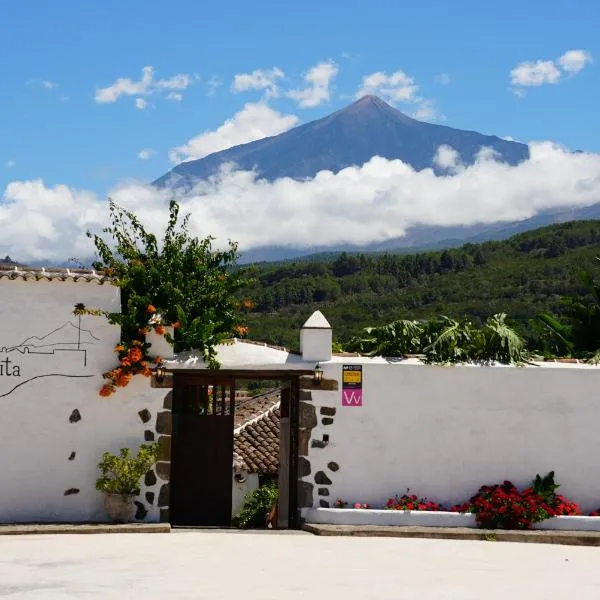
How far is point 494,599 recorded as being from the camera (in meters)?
10.0

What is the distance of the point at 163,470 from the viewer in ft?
54.1

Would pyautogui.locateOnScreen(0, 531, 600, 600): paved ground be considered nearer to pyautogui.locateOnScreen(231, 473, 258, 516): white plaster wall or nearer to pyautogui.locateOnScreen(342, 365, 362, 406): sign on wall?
pyautogui.locateOnScreen(342, 365, 362, 406): sign on wall

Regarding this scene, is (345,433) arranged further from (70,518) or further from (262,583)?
(262,583)

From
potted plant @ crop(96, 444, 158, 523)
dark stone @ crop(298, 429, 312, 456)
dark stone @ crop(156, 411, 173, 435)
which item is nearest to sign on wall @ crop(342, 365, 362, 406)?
dark stone @ crop(298, 429, 312, 456)

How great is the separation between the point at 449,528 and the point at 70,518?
5.78 m

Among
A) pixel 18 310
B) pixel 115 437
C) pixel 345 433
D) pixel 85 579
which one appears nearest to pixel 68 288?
pixel 18 310

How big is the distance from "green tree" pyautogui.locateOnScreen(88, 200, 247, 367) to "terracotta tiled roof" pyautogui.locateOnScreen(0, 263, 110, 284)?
30cm

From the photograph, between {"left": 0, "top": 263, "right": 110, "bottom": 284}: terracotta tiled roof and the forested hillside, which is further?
the forested hillside

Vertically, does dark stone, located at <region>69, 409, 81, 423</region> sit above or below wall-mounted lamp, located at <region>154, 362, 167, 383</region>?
below

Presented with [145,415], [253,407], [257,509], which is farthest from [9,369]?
[253,407]

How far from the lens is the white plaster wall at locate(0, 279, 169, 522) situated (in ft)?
53.0

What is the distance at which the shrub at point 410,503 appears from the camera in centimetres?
1652

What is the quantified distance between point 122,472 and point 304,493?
287 cm

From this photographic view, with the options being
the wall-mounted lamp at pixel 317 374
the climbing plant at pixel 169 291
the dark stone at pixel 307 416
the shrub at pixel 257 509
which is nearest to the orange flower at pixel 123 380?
the climbing plant at pixel 169 291
